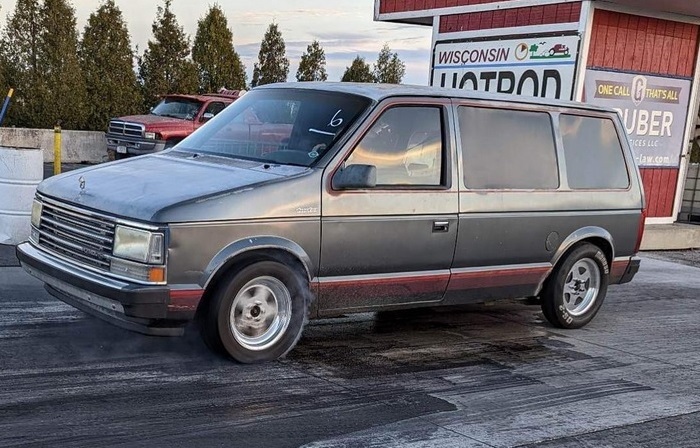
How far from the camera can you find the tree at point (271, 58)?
28547 mm

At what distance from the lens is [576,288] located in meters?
7.59

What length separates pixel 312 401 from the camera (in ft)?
16.5

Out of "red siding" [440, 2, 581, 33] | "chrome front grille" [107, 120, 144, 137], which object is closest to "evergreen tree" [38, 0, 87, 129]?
"chrome front grille" [107, 120, 144, 137]

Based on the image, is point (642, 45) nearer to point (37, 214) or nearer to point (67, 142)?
point (37, 214)

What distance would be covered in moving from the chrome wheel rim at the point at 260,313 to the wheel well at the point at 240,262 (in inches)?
5.1

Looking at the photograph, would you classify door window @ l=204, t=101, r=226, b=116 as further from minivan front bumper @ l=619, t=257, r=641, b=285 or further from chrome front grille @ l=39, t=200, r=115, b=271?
chrome front grille @ l=39, t=200, r=115, b=271

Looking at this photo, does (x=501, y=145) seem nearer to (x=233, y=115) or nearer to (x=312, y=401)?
(x=233, y=115)

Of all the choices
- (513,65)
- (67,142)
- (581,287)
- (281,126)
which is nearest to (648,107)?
(513,65)

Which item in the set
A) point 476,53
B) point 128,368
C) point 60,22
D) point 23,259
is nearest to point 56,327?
point 23,259

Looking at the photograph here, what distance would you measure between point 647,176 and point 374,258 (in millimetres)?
9236

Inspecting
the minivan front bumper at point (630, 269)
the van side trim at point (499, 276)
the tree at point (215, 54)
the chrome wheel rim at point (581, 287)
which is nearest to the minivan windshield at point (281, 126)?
the van side trim at point (499, 276)

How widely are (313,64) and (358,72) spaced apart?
6.63ft

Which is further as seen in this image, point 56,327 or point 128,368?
point 56,327

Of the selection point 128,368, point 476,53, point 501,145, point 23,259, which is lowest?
point 128,368
